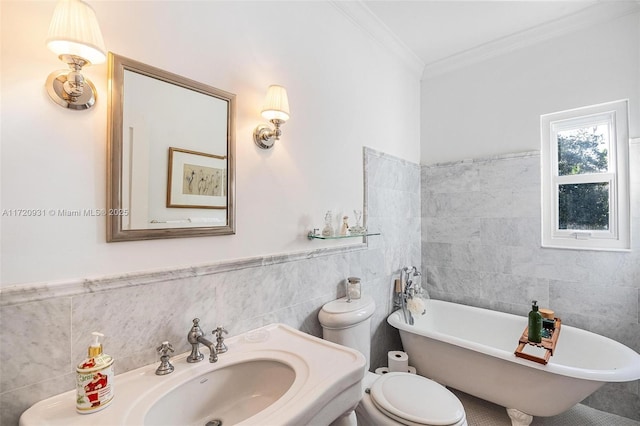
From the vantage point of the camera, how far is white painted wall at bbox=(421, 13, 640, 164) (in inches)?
82.4

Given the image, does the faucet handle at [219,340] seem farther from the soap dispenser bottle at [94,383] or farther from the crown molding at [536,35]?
the crown molding at [536,35]

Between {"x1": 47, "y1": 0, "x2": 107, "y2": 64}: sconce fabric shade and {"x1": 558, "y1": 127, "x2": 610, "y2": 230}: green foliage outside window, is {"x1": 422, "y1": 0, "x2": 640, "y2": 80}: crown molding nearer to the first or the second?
{"x1": 558, "y1": 127, "x2": 610, "y2": 230}: green foliage outside window

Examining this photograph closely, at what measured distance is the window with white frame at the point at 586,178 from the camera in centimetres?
211

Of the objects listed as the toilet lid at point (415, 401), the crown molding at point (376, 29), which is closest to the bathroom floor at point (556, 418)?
the toilet lid at point (415, 401)

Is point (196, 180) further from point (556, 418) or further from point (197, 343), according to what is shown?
point (556, 418)

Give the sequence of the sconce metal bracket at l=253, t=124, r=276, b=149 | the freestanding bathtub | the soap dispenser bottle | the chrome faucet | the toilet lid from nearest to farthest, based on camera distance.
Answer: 1. the soap dispenser bottle
2. the chrome faucet
3. the toilet lid
4. the sconce metal bracket at l=253, t=124, r=276, b=149
5. the freestanding bathtub

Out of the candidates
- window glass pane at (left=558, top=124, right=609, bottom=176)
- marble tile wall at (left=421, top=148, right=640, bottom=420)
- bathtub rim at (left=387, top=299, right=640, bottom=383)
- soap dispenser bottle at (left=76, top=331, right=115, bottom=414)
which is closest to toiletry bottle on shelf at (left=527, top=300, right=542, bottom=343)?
bathtub rim at (left=387, top=299, right=640, bottom=383)

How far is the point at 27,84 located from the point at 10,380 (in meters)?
0.86

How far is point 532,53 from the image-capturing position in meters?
2.43

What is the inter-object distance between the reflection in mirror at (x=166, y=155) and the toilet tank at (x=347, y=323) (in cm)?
76

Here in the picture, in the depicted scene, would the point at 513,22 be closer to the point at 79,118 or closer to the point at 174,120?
the point at 174,120

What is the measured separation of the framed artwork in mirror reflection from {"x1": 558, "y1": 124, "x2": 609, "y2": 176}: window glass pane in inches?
103

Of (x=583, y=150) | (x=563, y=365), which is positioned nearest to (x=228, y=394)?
(x=563, y=365)

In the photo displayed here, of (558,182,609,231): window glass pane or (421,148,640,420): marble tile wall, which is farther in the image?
(558,182,609,231): window glass pane
